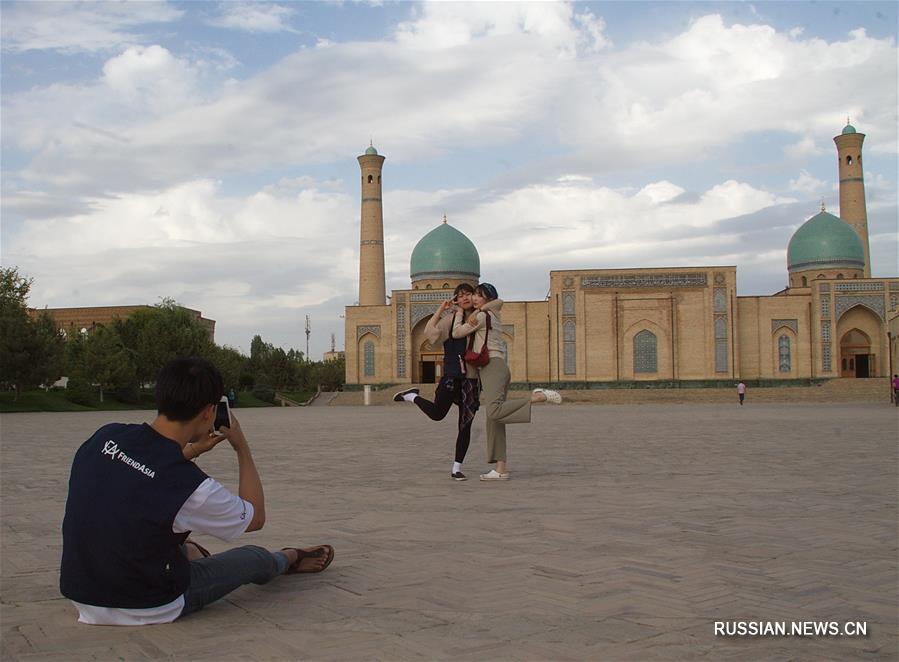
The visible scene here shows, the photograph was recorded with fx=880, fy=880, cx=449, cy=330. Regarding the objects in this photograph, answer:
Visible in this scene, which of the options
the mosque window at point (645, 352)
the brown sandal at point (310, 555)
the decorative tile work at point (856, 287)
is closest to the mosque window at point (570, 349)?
the mosque window at point (645, 352)

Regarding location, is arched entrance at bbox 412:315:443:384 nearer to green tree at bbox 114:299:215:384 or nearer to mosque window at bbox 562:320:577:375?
mosque window at bbox 562:320:577:375

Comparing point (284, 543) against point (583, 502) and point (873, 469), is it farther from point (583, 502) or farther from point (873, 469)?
point (873, 469)

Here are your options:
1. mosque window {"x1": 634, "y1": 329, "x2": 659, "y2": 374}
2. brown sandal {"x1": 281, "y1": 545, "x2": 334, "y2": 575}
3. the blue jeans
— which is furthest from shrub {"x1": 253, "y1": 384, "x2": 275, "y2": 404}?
the blue jeans

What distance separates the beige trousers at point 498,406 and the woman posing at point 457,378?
0.40ft

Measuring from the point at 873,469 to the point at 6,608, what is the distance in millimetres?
6832

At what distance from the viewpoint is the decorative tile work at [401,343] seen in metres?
43.2

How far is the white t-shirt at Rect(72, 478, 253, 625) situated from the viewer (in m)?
2.77

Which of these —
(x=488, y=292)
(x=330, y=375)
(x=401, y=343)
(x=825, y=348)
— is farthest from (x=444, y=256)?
(x=488, y=292)

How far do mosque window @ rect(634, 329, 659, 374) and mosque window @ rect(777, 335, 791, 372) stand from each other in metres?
5.65

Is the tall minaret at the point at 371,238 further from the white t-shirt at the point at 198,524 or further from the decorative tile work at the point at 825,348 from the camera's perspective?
the white t-shirt at the point at 198,524

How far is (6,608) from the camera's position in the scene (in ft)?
10.4

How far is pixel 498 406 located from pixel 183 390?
4185 mm

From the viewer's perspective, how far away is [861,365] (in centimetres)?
4184

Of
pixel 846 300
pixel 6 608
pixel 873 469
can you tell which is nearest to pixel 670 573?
pixel 6 608
